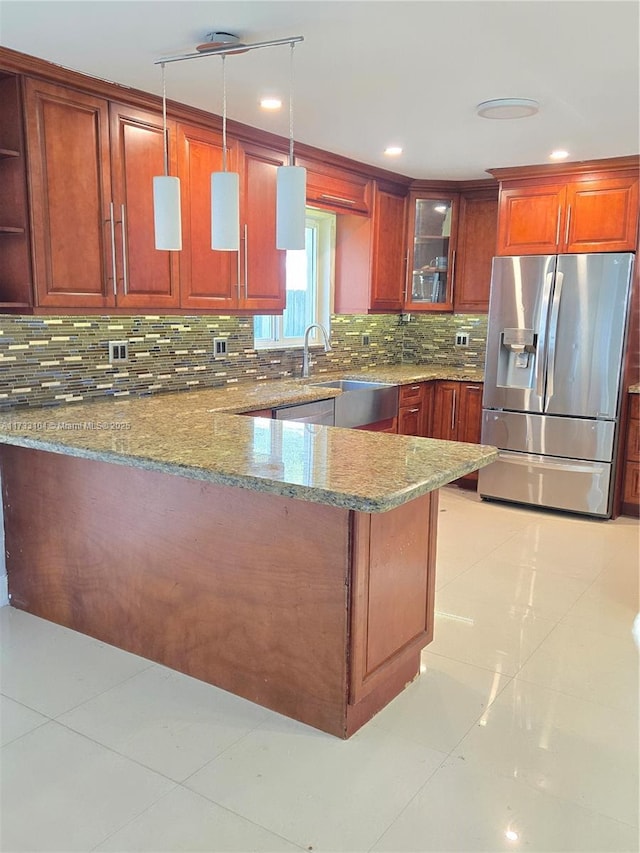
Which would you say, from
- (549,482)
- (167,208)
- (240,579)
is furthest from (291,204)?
(549,482)

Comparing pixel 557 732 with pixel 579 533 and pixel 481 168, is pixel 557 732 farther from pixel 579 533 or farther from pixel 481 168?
pixel 481 168

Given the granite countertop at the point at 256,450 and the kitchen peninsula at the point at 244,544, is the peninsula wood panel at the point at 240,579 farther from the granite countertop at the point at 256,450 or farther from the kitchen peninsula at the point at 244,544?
the granite countertop at the point at 256,450

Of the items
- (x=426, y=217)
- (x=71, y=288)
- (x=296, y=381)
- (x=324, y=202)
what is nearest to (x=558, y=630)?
(x=296, y=381)

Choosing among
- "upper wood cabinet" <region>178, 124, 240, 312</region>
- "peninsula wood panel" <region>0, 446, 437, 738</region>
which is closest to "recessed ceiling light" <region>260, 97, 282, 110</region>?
"upper wood cabinet" <region>178, 124, 240, 312</region>

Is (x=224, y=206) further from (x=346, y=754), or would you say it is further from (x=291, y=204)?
(x=346, y=754)

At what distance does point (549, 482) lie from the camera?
4.55 metres

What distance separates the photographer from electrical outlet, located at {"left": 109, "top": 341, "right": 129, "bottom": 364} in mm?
3418

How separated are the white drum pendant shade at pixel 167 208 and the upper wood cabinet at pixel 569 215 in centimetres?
292

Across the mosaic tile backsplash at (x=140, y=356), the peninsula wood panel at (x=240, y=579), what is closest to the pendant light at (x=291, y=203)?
the peninsula wood panel at (x=240, y=579)

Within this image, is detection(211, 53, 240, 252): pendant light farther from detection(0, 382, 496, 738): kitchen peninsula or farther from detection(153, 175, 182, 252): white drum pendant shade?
detection(0, 382, 496, 738): kitchen peninsula

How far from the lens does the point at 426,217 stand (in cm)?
523

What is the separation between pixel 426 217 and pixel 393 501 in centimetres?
397

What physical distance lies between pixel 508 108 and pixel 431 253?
2244 mm

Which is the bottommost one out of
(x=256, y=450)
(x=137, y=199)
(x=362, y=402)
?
(x=362, y=402)
